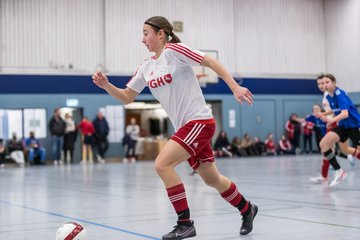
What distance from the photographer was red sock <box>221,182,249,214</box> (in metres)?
5.37

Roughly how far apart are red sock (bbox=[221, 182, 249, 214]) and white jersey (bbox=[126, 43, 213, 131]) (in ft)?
2.41

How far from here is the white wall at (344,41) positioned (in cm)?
3198

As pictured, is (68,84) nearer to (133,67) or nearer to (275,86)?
(133,67)

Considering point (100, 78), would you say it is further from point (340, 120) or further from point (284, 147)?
point (284, 147)

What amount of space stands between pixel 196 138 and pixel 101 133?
75.8ft

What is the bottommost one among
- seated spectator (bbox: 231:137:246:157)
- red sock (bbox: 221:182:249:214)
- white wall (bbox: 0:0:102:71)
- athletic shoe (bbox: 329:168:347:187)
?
seated spectator (bbox: 231:137:246:157)

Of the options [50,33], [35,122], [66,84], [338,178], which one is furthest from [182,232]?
[50,33]

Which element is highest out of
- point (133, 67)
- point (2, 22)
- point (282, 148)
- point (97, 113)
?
point (2, 22)

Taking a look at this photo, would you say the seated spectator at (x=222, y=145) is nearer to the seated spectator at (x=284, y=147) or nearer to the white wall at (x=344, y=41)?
the seated spectator at (x=284, y=147)

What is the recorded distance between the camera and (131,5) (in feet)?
98.5

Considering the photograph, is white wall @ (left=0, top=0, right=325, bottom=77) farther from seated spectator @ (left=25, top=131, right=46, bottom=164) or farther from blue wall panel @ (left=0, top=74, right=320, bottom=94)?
seated spectator @ (left=25, top=131, right=46, bottom=164)

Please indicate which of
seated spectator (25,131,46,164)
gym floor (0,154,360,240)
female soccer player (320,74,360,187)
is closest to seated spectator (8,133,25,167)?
seated spectator (25,131,46,164)

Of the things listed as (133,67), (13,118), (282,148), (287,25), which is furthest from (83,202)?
(287,25)

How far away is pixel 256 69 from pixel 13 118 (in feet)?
44.9
